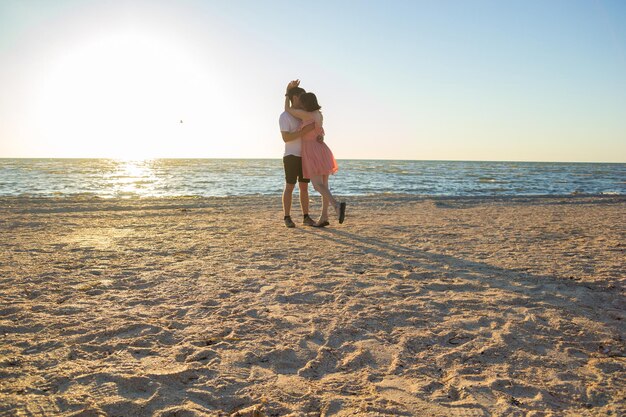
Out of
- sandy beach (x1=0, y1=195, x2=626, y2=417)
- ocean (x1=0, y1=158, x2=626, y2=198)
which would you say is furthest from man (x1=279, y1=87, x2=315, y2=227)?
ocean (x1=0, y1=158, x2=626, y2=198)

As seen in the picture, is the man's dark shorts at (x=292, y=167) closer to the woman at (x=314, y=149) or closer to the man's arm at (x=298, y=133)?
the woman at (x=314, y=149)

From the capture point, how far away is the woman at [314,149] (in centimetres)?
595

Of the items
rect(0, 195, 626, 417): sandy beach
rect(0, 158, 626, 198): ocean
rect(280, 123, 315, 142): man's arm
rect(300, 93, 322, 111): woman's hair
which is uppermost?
rect(300, 93, 322, 111): woman's hair

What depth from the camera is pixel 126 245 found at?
17.1 feet

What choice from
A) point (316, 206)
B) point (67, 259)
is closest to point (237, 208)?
point (316, 206)

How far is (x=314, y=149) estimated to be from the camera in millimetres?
6082

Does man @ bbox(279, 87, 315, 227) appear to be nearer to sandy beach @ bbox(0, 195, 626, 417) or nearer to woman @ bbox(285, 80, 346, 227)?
woman @ bbox(285, 80, 346, 227)

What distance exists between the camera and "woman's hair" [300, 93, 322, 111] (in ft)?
19.4

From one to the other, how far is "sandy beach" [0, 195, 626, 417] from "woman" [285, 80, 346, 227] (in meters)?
1.06

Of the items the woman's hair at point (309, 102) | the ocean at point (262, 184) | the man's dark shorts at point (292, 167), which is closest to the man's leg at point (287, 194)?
the man's dark shorts at point (292, 167)

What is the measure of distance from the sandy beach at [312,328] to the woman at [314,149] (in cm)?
106

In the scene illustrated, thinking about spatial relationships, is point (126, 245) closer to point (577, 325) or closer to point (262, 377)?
point (262, 377)

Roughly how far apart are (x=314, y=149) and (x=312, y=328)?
3.77 metres

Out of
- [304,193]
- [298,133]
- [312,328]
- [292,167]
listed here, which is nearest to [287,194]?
[304,193]
